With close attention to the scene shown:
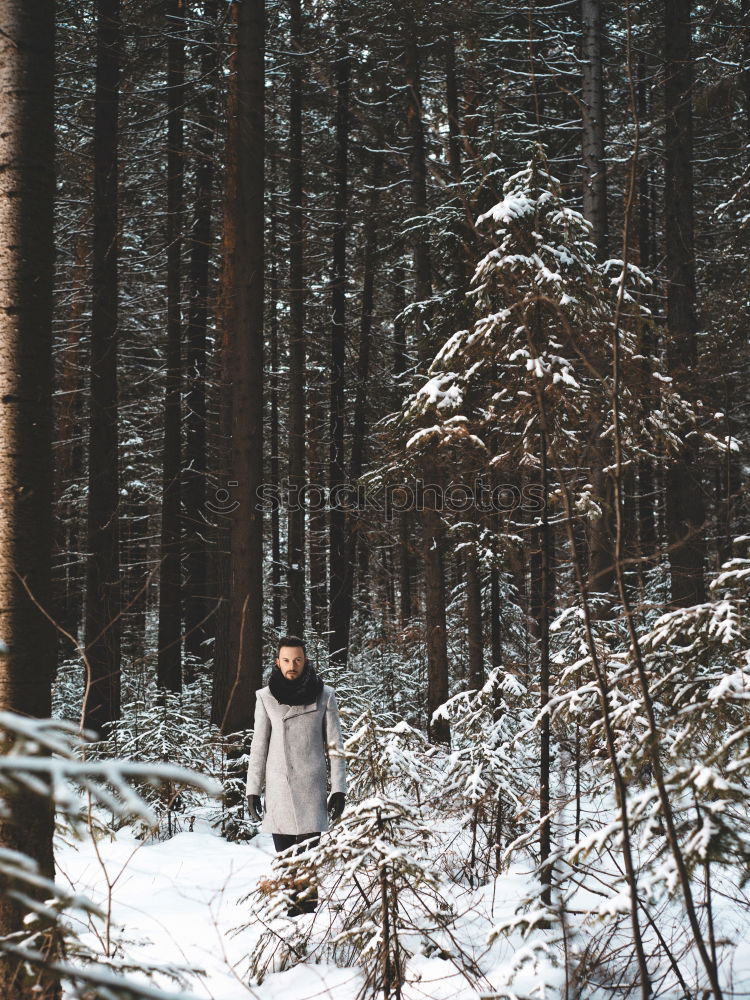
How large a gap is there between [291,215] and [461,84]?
180 inches

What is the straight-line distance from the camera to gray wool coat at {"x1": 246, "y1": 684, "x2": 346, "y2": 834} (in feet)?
16.9

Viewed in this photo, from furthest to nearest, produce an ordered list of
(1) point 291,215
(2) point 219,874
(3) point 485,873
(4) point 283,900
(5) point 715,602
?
1. (1) point 291,215
2. (2) point 219,874
3. (3) point 485,873
4. (4) point 283,900
5. (5) point 715,602

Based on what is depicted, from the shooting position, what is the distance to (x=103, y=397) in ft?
31.1

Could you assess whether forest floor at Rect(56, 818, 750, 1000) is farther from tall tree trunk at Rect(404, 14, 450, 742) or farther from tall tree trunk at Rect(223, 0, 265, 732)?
tall tree trunk at Rect(404, 14, 450, 742)

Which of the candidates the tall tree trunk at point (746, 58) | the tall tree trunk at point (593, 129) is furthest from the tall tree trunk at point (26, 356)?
the tall tree trunk at point (746, 58)

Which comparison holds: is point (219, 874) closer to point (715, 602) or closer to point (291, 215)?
point (715, 602)

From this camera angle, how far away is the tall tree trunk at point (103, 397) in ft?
A: 30.9

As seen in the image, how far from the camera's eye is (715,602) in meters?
3.17

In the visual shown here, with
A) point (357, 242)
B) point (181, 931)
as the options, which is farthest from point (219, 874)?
point (357, 242)

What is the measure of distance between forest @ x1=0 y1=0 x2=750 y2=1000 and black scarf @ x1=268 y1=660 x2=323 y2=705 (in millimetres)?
78

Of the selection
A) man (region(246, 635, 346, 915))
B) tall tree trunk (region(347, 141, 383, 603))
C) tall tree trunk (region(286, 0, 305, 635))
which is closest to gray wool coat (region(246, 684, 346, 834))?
man (region(246, 635, 346, 915))

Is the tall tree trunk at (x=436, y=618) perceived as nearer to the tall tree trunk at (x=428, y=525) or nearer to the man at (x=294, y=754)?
the tall tree trunk at (x=428, y=525)

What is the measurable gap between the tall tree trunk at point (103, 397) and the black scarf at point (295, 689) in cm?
472

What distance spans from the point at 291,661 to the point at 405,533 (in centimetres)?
1385
